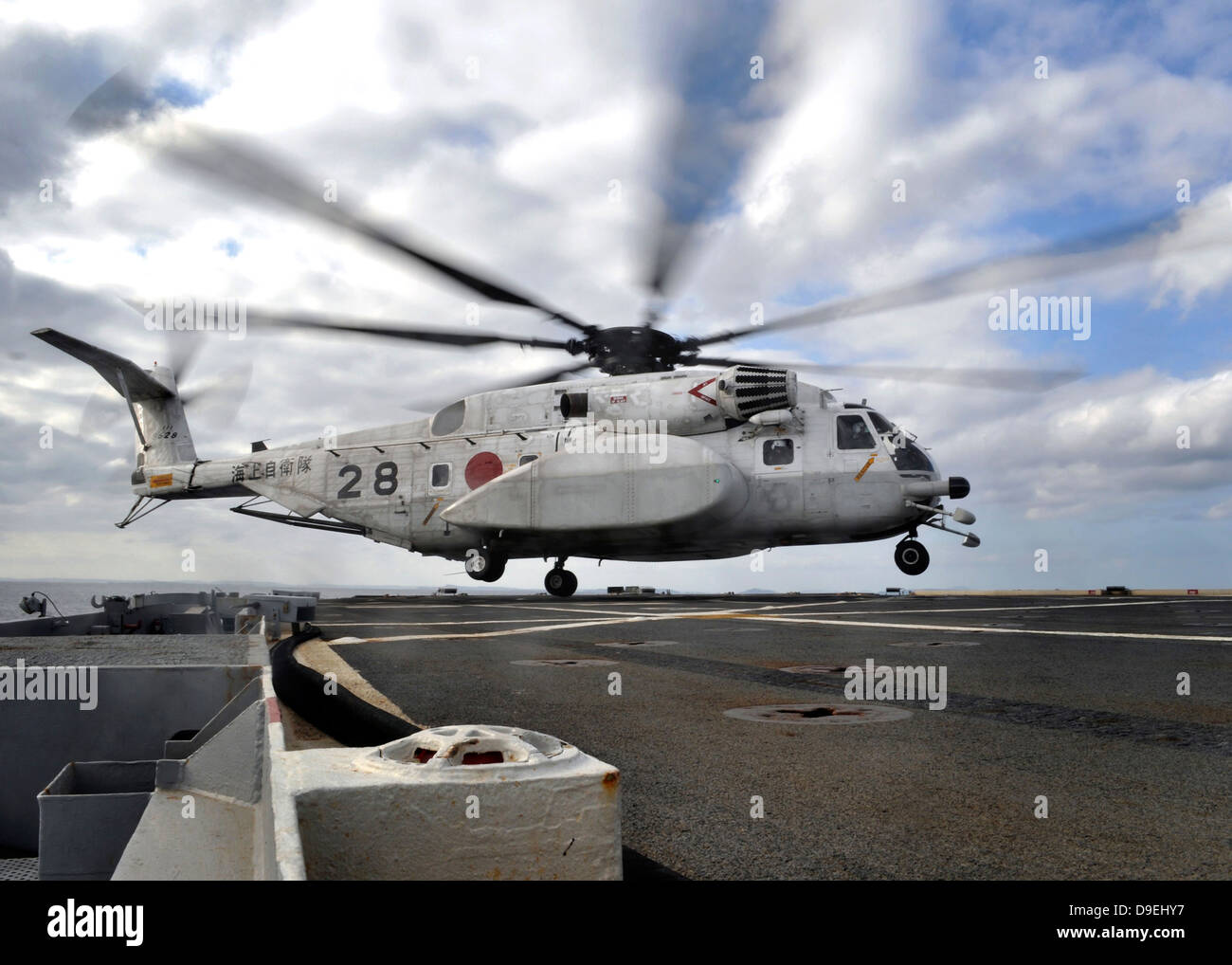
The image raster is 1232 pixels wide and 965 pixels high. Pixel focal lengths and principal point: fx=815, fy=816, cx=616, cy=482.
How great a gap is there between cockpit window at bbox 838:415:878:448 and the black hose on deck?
14797mm

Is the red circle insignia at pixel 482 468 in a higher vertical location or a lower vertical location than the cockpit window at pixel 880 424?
lower

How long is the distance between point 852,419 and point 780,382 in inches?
76.4

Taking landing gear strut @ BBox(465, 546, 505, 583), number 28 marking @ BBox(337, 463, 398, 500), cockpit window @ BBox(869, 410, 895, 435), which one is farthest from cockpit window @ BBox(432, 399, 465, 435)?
cockpit window @ BBox(869, 410, 895, 435)

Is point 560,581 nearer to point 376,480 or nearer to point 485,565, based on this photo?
point 485,565

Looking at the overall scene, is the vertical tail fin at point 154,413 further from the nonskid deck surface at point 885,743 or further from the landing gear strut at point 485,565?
the nonskid deck surface at point 885,743

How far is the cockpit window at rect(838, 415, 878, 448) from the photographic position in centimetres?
1880

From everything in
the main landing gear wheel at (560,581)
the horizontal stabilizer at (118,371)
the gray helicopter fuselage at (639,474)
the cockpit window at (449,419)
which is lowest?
the main landing gear wheel at (560,581)

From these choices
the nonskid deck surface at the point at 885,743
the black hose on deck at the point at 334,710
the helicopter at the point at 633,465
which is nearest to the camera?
the nonskid deck surface at the point at 885,743

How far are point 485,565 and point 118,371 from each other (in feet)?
49.7

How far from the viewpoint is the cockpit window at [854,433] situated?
61.7 feet

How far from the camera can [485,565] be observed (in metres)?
21.4

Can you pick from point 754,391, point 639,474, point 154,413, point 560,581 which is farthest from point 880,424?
point 154,413

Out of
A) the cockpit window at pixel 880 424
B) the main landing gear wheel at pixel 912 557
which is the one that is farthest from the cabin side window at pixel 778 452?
the main landing gear wheel at pixel 912 557

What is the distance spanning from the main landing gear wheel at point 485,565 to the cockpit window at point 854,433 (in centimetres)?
928
